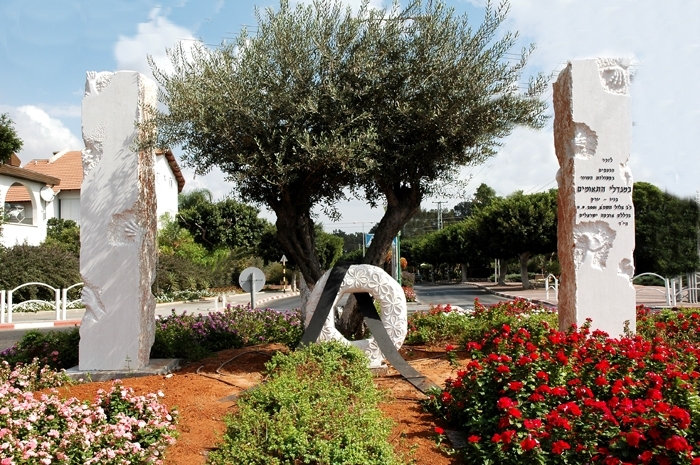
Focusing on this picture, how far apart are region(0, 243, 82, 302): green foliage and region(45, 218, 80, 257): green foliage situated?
366cm

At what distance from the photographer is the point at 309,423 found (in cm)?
402

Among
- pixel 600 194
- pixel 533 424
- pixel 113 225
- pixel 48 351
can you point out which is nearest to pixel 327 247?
pixel 48 351

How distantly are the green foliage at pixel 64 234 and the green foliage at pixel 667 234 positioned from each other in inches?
1030

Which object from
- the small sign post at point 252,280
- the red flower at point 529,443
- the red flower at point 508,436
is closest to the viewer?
the red flower at point 529,443

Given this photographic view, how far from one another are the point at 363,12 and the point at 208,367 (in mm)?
4799

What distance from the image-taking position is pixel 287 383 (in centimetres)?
484

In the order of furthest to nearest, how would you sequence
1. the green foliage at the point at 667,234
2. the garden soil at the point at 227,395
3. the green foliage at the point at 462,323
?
the green foliage at the point at 667,234 → the green foliage at the point at 462,323 → the garden soil at the point at 227,395

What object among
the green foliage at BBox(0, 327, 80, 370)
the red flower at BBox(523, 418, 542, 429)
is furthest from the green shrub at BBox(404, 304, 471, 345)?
the red flower at BBox(523, 418, 542, 429)

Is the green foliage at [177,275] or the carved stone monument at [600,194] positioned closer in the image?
the carved stone monument at [600,194]

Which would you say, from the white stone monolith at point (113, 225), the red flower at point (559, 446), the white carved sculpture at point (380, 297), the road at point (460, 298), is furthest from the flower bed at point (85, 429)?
the road at point (460, 298)

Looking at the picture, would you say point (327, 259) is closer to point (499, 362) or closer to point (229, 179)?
point (229, 179)

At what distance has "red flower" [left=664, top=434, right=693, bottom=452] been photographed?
118 inches

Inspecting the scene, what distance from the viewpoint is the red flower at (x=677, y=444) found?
9.83 ft

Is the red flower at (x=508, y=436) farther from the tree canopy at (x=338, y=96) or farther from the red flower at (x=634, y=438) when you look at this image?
the tree canopy at (x=338, y=96)
